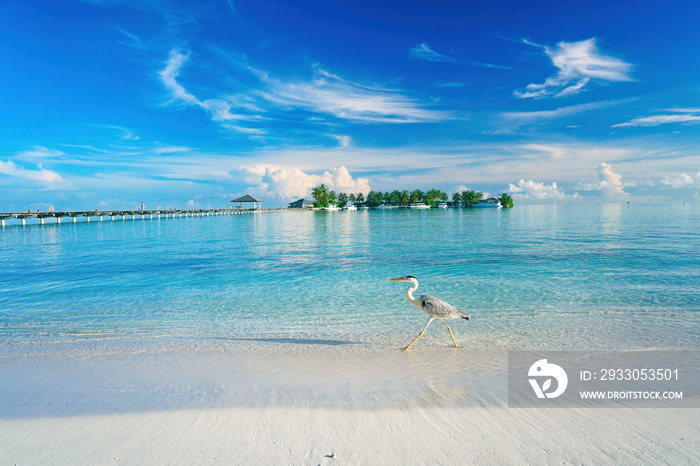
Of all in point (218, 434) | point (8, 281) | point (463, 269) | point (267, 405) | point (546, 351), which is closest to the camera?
point (218, 434)

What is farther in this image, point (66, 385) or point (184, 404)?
point (66, 385)

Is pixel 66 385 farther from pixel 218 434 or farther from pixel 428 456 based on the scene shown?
pixel 428 456

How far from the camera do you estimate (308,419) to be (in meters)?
4.84

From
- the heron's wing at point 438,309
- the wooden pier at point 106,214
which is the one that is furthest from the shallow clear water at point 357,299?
the wooden pier at point 106,214

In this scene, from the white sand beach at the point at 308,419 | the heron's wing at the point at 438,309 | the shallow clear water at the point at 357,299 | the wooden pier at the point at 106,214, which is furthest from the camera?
the wooden pier at the point at 106,214

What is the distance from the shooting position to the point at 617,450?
4.08 meters

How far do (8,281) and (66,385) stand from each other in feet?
52.7

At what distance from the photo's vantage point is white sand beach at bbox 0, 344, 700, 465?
161 inches

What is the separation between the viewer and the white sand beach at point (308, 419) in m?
4.09

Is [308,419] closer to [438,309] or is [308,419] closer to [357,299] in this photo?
[438,309]

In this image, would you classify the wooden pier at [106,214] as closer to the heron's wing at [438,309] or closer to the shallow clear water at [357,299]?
the shallow clear water at [357,299]

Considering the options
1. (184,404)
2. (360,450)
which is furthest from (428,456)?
(184,404)

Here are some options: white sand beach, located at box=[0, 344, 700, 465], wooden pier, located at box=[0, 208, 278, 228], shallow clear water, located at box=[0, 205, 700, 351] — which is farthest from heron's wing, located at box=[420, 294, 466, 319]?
wooden pier, located at box=[0, 208, 278, 228]

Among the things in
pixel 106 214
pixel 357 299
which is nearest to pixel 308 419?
pixel 357 299
